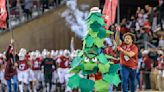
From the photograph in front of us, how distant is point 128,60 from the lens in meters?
15.4

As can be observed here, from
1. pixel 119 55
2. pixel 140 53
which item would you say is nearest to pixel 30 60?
pixel 140 53

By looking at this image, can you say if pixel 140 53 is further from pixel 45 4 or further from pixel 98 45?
pixel 98 45

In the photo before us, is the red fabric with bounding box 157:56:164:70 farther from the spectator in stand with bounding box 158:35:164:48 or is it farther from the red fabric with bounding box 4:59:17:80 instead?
the red fabric with bounding box 4:59:17:80

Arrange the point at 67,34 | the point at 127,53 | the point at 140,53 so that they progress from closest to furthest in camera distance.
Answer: the point at 127,53
the point at 140,53
the point at 67,34

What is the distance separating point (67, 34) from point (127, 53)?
1261 centimetres

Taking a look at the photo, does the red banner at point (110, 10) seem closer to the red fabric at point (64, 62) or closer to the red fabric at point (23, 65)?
the red fabric at point (64, 62)

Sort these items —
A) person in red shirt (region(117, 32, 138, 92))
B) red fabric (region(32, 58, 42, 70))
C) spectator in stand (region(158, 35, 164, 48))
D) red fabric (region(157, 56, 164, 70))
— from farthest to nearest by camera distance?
spectator in stand (region(158, 35, 164, 48)) → red fabric (region(32, 58, 42, 70)) → red fabric (region(157, 56, 164, 70)) → person in red shirt (region(117, 32, 138, 92))

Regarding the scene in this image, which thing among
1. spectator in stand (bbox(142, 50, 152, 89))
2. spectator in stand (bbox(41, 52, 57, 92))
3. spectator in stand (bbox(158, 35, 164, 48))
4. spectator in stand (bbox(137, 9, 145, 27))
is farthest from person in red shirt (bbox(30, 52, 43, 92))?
spectator in stand (bbox(158, 35, 164, 48))

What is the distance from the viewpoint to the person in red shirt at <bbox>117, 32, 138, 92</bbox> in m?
15.1

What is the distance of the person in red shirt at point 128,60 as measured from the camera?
49.7 feet

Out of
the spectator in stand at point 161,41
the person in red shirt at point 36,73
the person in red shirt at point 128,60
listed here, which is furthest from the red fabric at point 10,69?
the spectator in stand at point 161,41

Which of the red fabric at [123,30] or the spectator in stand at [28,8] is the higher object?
the spectator in stand at [28,8]

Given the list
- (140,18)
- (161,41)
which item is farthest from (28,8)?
(161,41)

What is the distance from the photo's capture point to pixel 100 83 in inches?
487
